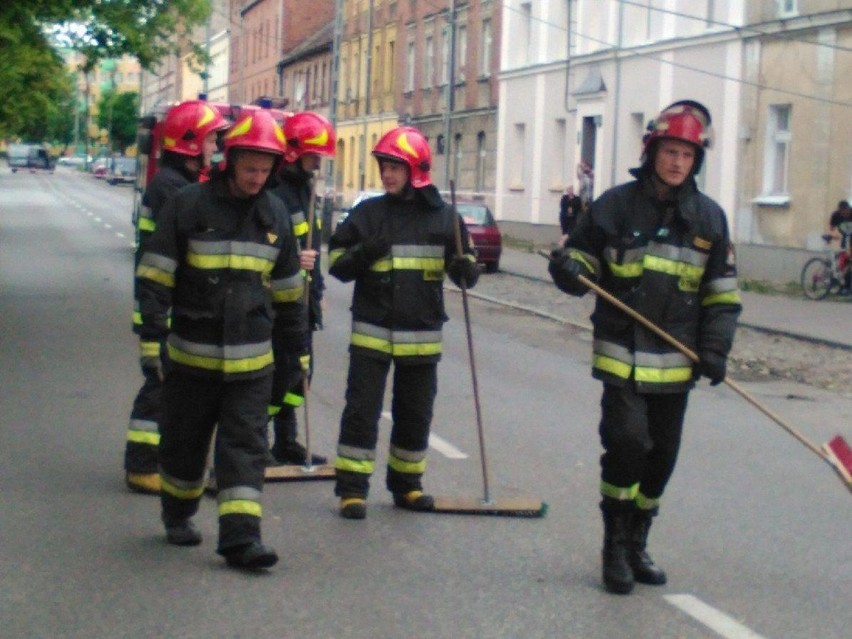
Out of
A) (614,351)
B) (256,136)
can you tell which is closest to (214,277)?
(256,136)

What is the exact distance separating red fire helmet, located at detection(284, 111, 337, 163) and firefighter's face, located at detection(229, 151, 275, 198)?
5.49ft

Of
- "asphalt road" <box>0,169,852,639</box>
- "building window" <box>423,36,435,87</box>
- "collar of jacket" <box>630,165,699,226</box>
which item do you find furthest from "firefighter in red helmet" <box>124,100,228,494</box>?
"building window" <box>423,36,435,87</box>

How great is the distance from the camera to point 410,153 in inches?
302

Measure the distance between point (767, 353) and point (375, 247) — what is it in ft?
38.9

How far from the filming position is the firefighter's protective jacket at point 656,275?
642 centimetres

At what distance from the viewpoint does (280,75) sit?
8600 cm

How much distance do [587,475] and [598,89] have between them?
32.1 m

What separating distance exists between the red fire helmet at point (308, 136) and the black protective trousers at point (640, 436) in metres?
2.59

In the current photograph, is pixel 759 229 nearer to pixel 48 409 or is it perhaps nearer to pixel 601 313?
pixel 48 409

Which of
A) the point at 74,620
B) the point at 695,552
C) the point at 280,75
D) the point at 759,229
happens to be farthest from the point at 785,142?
the point at 280,75

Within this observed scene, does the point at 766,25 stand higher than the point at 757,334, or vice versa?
the point at 766,25

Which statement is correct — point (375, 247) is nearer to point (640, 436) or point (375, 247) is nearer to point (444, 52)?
point (640, 436)

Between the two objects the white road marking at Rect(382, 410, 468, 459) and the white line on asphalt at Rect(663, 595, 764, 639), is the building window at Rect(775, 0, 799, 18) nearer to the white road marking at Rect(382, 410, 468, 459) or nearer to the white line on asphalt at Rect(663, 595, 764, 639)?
the white road marking at Rect(382, 410, 468, 459)

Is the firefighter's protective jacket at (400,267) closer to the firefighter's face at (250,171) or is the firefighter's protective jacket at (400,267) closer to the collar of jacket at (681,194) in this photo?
the firefighter's face at (250,171)
